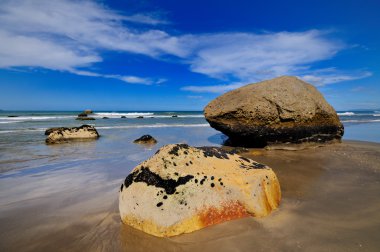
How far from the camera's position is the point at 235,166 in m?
3.42

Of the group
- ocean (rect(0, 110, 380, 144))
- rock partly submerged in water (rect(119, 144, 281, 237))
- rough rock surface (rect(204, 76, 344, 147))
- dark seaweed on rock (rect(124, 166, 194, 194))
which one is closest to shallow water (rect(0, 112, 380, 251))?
rock partly submerged in water (rect(119, 144, 281, 237))

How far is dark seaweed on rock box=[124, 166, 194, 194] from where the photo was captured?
2.90 metres

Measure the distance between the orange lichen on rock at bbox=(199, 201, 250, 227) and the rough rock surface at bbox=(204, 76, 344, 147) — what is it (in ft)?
16.1

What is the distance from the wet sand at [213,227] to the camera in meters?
2.50

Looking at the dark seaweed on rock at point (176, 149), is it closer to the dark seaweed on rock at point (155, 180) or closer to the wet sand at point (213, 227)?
the dark seaweed on rock at point (155, 180)

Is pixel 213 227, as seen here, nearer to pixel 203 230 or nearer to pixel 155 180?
pixel 203 230

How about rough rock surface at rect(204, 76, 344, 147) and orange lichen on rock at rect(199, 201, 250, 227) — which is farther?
rough rock surface at rect(204, 76, 344, 147)

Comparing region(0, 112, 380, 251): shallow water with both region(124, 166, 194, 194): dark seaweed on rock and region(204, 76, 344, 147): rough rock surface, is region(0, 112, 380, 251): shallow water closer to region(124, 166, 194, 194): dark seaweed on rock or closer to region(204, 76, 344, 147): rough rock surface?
region(124, 166, 194, 194): dark seaweed on rock

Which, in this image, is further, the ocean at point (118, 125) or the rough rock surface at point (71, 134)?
the ocean at point (118, 125)

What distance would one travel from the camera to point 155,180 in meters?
2.96

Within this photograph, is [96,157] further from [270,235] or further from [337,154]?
[337,154]

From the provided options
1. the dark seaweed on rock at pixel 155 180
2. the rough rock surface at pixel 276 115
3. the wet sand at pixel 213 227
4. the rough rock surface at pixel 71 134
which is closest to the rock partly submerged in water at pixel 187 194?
the dark seaweed on rock at pixel 155 180

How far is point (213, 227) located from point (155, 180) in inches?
32.5

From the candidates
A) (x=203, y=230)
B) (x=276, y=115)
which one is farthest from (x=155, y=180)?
(x=276, y=115)
